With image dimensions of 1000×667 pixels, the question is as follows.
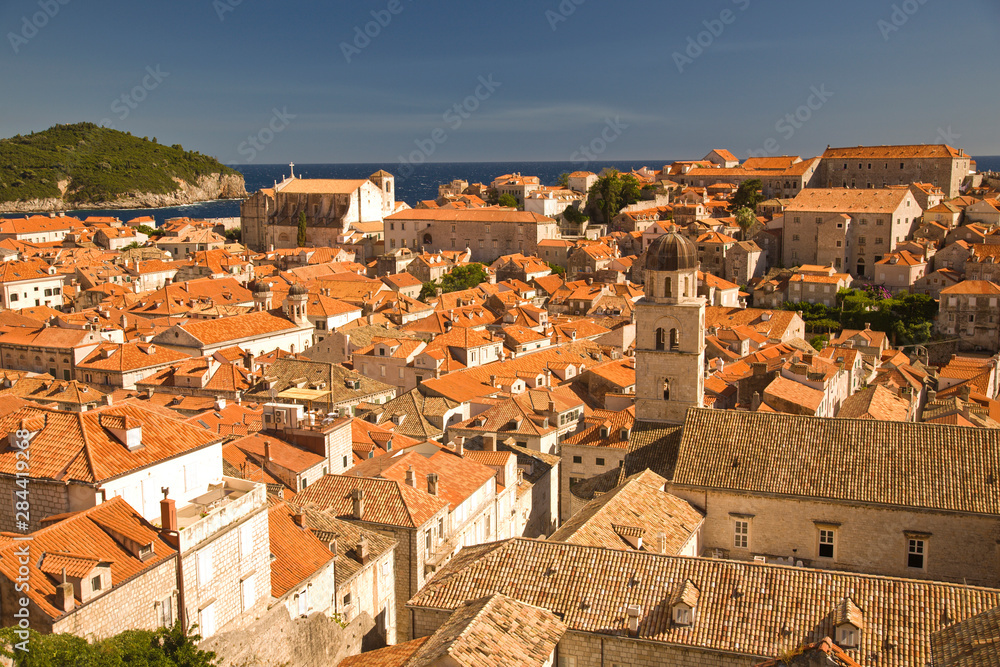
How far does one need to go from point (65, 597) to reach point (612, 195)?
101052mm

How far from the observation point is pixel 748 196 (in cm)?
10625

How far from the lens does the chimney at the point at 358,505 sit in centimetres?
2477

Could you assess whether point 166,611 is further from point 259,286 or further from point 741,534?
point 259,286

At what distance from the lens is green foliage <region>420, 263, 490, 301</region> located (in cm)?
8569

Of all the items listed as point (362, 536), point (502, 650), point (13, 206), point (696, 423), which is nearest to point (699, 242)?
point (696, 423)

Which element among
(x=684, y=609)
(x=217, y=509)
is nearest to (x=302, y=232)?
(x=217, y=509)

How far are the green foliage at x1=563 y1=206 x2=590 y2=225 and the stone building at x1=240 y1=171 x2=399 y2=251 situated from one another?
2451cm

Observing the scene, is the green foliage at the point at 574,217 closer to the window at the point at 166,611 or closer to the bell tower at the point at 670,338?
the bell tower at the point at 670,338

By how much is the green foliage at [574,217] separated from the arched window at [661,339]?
7955cm

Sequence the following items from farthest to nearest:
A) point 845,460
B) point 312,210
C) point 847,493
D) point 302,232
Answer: point 312,210
point 302,232
point 845,460
point 847,493

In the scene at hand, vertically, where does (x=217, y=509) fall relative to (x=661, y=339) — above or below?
below

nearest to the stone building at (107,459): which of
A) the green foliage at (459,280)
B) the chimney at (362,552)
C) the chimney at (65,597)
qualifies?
the chimney at (65,597)

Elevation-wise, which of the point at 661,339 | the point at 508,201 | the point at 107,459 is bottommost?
the point at 107,459

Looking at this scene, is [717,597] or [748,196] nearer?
[717,597]
